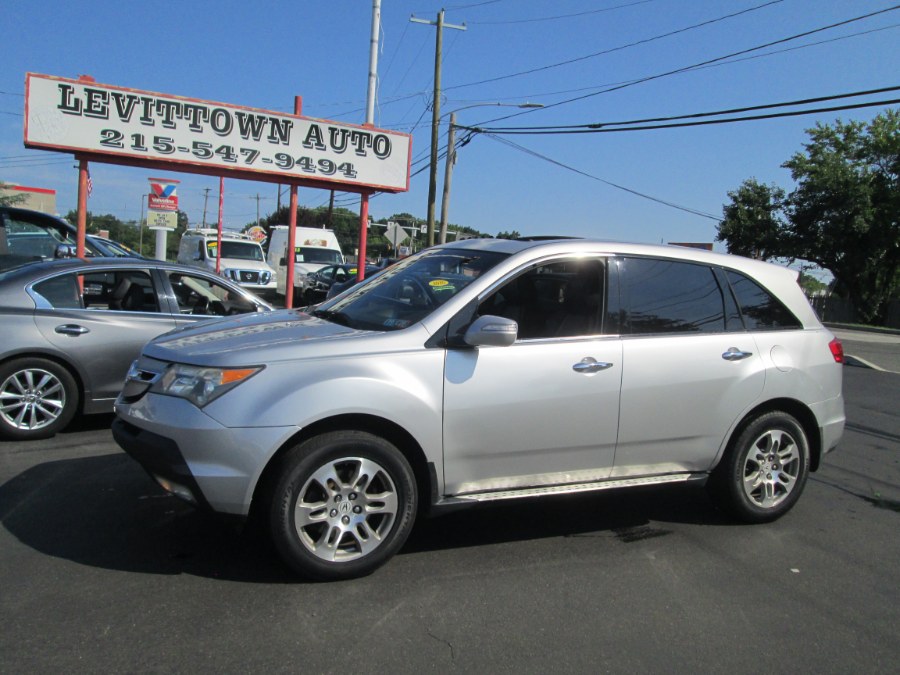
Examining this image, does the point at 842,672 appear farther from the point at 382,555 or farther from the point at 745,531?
the point at 382,555

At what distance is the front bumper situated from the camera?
3.49 metres

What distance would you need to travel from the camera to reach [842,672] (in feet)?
10.5

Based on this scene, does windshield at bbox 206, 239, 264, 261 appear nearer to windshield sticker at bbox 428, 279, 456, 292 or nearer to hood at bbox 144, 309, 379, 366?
hood at bbox 144, 309, 379, 366

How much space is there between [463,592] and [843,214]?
41.3 metres

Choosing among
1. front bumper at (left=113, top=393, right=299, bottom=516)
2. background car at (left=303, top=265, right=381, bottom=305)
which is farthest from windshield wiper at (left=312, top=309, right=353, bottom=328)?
background car at (left=303, top=265, right=381, bottom=305)

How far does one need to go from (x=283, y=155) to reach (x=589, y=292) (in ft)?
29.2

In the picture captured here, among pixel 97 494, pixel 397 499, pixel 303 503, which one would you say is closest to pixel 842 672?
pixel 397 499

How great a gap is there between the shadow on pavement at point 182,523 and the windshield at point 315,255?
65.8ft

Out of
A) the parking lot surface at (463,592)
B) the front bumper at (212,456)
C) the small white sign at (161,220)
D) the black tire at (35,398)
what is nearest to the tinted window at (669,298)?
the parking lot surface at (463,592)

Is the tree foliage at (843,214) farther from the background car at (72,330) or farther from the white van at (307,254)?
the background car at (72,330)

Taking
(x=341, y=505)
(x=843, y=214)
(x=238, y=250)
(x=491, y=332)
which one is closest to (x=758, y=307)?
(x=491, y=332)

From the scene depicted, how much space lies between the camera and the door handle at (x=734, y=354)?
15.3ft

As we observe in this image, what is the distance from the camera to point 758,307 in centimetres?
500

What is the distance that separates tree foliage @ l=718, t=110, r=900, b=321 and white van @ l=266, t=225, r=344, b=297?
85.5 feet
